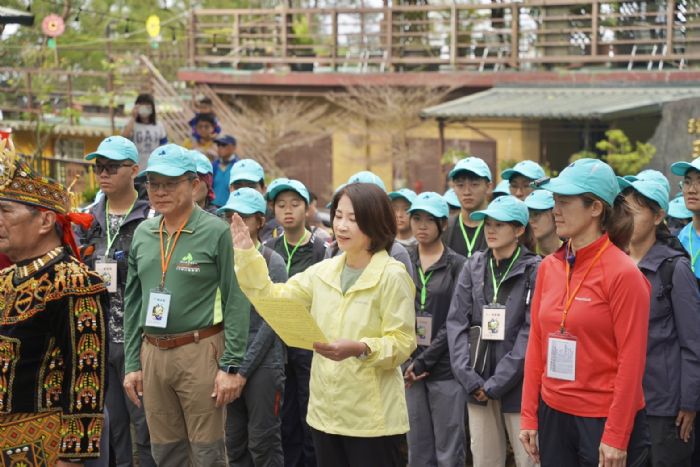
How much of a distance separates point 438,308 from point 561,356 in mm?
2477

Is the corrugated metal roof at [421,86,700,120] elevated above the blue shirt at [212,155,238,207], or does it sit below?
above

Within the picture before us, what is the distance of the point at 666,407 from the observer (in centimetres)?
635

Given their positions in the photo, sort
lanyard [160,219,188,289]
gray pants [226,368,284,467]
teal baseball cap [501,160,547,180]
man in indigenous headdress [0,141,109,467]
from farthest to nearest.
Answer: teal baseball cap [501,160,547,180] → gray pants [226,368,284,467] → lanyard [160,219,188,289] → man in indigenous headdress [0,141,109,467]

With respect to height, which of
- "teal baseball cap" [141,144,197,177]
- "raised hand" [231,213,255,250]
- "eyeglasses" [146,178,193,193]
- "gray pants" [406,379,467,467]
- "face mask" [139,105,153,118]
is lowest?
"gray pants" [406,379,467,467]

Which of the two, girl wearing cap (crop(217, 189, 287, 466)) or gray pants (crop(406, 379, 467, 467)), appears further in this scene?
gray pants (crop(406, 379, 467, 467))

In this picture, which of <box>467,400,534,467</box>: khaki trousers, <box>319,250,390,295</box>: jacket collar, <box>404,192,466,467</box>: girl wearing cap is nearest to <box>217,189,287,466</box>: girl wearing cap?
<box>404,192,466,467</box>: girl wearing cap

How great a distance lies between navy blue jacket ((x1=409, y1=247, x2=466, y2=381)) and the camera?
729 cm

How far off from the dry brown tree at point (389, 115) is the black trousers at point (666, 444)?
1736 centimetres

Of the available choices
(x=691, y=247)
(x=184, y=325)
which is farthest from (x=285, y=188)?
(x=691, y=247)

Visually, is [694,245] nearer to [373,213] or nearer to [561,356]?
[561,356]

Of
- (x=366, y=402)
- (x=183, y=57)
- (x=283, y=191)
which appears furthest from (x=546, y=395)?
(x=183, y=57)

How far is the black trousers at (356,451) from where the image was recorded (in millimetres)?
5262

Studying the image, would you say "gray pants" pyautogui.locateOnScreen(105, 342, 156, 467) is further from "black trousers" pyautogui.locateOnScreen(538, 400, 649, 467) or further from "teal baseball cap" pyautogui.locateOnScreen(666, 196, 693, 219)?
"teal baseball cap" pyautogui.locateOnScreen(666, 196, 693, 219)

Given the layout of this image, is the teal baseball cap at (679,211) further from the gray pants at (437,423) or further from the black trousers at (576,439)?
the black trousers at (576,439)
